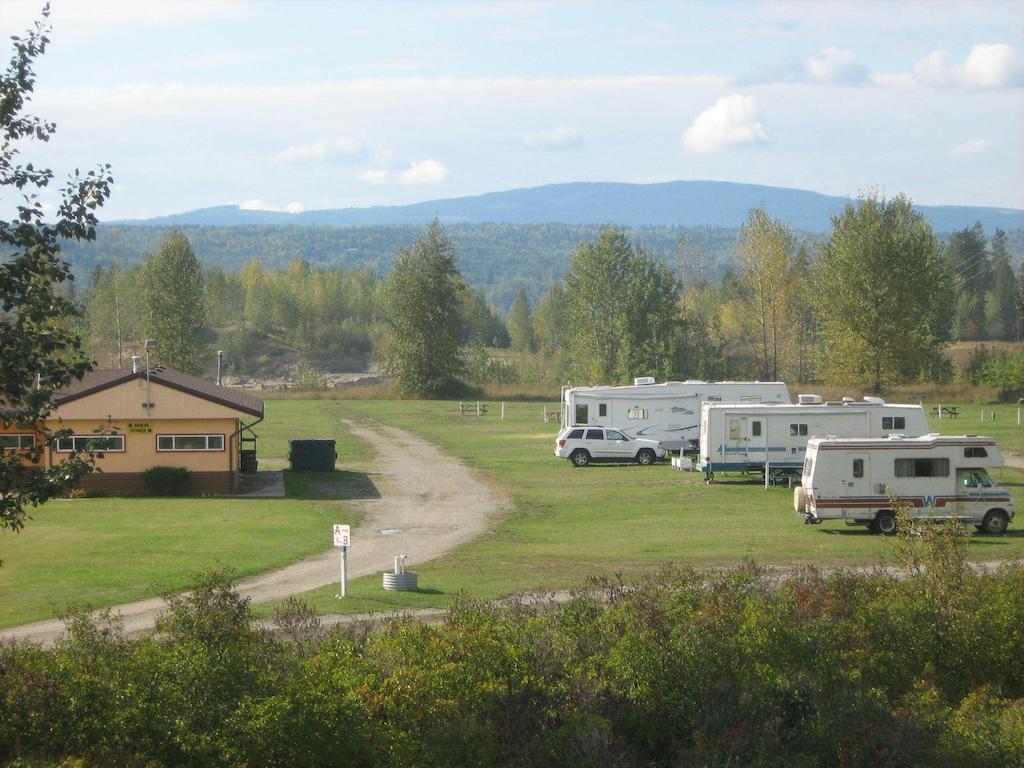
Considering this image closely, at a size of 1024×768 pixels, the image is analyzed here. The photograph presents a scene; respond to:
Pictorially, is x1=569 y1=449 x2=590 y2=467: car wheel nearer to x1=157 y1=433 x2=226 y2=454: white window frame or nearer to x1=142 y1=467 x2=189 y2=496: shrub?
x1=157 y1=433 x2=226 y2=454: white window frame

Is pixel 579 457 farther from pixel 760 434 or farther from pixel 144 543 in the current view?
pixel 144 543

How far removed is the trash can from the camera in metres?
41.2

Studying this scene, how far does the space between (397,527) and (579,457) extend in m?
15.2

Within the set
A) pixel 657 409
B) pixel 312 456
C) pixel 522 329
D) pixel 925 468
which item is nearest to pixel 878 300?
pixel 657 409

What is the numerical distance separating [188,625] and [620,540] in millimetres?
15347

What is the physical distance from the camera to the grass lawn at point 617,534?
21969 mm

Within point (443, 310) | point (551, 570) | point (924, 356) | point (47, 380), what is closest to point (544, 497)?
point (551, 570)

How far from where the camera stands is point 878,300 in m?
69.9

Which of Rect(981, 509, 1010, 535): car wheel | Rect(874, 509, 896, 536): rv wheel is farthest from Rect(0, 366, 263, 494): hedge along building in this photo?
Rect(981, 509, 1010, 535): car wheel

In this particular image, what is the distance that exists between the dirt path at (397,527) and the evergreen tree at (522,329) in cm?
9747

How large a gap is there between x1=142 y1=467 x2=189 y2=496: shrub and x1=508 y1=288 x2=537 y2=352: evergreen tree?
104 metres

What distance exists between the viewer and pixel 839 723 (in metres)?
11.5

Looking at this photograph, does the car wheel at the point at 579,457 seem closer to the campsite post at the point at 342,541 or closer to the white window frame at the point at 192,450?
the white window frame at the point at 192,450

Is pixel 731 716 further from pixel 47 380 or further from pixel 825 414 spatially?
pixel 825 414
